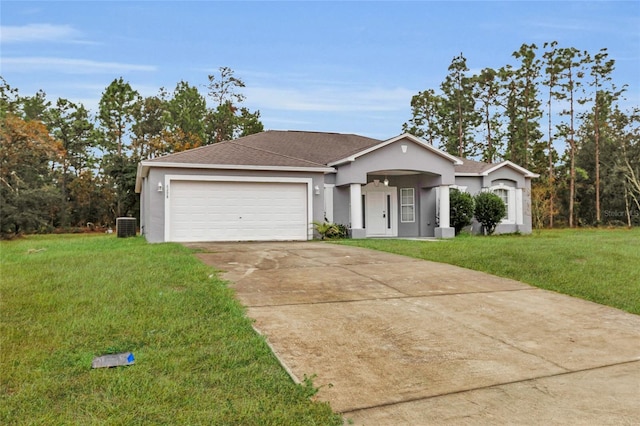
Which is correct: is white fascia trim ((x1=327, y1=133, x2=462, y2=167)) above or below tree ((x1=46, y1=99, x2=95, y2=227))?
below

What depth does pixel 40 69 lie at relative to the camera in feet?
41.8

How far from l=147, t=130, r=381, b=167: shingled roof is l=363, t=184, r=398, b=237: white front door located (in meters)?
1.95

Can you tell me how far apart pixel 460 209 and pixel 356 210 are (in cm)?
468

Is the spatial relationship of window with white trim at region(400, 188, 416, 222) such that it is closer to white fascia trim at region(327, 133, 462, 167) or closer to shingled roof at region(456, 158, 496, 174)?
white fascia trim at region(327, 133, 462, 167)

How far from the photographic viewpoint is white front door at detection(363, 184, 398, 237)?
18.2 meters

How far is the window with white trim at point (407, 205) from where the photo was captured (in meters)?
18.6

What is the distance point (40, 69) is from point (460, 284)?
12794mm

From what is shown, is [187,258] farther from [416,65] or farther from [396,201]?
[416,65]

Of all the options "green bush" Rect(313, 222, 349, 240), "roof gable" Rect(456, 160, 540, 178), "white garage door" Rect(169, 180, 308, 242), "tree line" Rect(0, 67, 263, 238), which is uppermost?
"tree line" Rect(0, 67, 263, 238)

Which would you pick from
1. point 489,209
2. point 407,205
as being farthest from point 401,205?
point 489,209

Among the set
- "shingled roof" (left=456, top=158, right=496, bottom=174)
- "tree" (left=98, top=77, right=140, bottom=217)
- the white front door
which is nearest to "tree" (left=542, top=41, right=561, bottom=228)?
"shingled roof" (left=456, top=158, right=496, bottom=174)

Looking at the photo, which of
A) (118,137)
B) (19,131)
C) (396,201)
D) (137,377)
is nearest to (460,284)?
(137,377)

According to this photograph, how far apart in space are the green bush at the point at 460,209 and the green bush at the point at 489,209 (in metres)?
0.76

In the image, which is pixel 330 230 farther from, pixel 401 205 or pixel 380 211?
pixel 401 205
